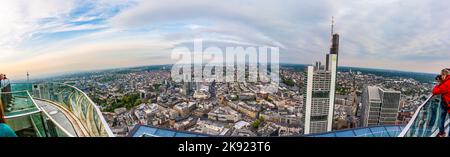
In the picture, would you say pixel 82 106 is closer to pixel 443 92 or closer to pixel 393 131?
pixel 393 131

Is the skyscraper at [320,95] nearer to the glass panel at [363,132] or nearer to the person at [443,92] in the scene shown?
the glass panel at [363,132]

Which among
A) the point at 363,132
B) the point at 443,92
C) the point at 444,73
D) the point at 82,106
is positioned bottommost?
the point at 363,132

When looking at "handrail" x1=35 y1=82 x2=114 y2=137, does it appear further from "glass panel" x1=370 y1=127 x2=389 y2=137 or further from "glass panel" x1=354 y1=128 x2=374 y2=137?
"glass panel" x1=370 y1=127 x2=389 y2=137

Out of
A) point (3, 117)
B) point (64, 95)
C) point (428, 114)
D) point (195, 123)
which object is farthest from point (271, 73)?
point (3, 117)

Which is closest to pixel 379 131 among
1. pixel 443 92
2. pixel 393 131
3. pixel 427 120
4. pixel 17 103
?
pixel 393 131

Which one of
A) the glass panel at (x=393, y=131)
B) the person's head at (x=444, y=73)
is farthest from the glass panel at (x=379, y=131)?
the person's head at (x=444, y=73)
